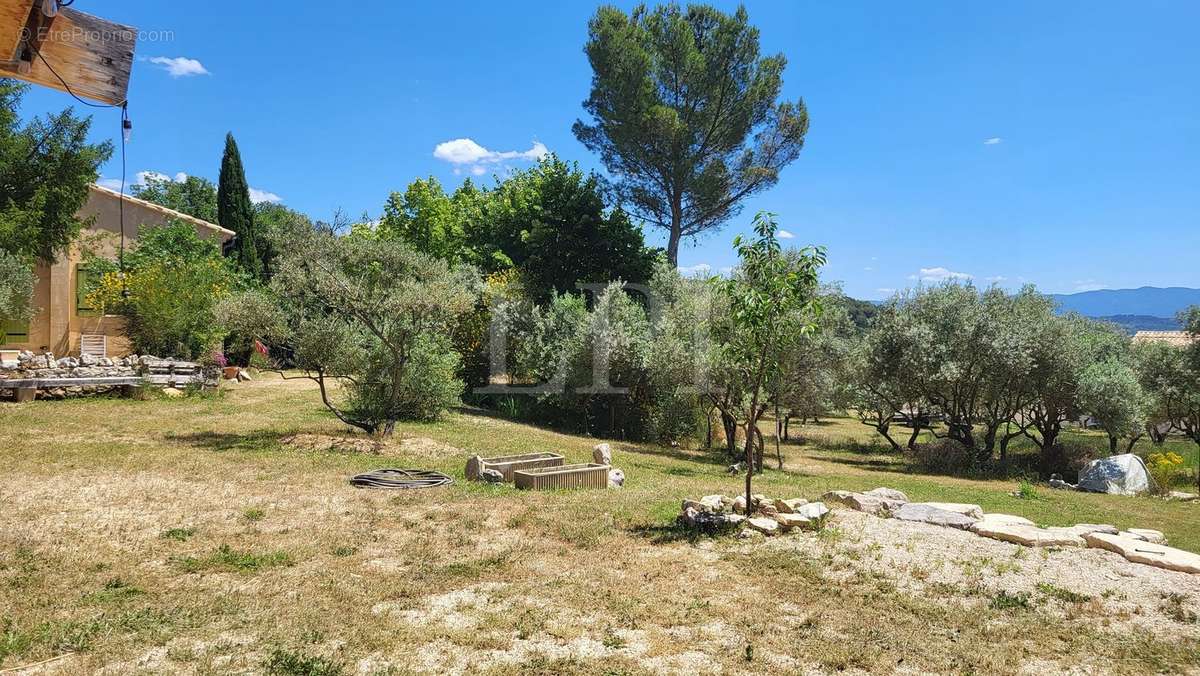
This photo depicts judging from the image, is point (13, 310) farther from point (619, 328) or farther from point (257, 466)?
point (619, 328)

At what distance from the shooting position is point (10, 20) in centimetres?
182

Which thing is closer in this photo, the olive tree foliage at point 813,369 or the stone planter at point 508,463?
the stone planter at point 508,463

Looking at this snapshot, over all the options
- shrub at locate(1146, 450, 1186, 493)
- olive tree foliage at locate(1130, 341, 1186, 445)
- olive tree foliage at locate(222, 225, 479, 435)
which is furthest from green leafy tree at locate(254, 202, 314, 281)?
olive tree foliage at locate(1130, 341, 1186, 445)

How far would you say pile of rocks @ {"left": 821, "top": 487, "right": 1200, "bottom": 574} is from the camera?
6.82 m

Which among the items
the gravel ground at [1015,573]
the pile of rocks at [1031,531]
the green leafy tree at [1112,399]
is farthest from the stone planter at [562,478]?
the green leafy tree at [1112,399]

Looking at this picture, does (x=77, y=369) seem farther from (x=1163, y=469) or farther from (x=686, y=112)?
(x=1163, y=469)

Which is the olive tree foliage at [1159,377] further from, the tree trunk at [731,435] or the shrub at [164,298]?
the shrub at [164,298]

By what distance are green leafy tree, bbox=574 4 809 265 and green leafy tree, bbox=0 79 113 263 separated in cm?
1909

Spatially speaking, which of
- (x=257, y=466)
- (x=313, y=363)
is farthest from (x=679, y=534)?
(x=313, y=363)

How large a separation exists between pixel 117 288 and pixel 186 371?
16.1ft

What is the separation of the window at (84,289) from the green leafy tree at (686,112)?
65.1ft

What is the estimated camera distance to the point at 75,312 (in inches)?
880

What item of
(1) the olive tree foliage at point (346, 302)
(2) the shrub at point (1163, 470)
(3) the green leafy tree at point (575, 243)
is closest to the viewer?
(1) the olive tree foliage at point (346, 302)

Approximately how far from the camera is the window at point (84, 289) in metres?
22.0
